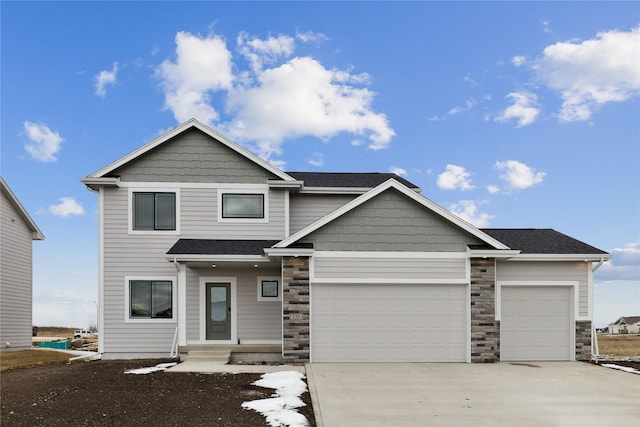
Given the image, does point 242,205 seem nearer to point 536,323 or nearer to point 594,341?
point 536,323

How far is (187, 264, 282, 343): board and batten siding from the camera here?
1622 centimetres

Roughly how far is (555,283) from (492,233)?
2693 mm

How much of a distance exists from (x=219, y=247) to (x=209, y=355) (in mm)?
3122

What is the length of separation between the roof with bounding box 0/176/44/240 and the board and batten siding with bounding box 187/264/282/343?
10.2 m

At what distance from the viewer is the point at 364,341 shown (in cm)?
1408

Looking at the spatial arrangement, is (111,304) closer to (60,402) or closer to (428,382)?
(60,402)

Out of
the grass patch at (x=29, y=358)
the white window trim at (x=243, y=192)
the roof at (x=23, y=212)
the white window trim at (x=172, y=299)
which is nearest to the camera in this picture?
the white window trim at (x=172, y=299)

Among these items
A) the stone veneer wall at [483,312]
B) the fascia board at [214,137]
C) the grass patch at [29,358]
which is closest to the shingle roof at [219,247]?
the fascia board at [214,137]

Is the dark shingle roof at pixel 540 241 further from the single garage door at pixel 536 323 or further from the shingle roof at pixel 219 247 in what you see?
the shingle roof at pixel 219 247

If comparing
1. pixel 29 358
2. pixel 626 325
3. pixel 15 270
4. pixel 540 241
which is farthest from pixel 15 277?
pixel 626 325

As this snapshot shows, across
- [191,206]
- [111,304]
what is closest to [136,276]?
[111,304]

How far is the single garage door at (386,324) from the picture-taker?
46.1ft

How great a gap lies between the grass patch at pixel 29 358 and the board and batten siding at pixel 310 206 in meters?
8.71

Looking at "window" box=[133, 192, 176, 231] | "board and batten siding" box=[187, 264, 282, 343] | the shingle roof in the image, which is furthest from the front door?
"window" box=[133, 192, 176, 231]
